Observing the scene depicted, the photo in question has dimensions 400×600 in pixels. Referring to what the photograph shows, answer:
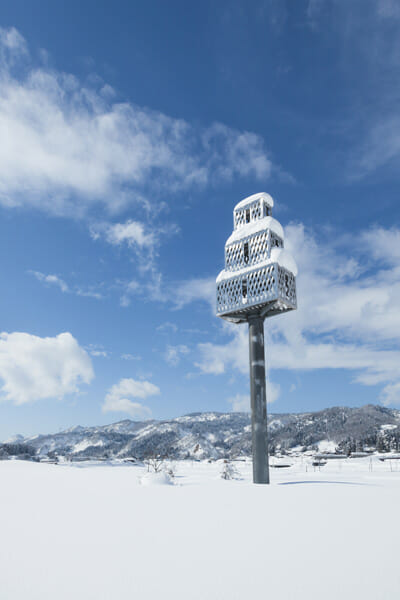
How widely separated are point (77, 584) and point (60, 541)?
9.27 feet

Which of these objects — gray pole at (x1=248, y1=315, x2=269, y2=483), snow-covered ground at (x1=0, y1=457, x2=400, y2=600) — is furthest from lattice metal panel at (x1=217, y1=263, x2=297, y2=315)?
snow-covered ground at (x1=0, y1=457, x2=400, y2=600)

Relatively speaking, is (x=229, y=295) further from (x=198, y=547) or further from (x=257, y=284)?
(x=198, y=547)

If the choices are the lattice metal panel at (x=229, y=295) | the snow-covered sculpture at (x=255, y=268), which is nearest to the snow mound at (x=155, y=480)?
the snow-covered sculpture at (x=255, y=268)

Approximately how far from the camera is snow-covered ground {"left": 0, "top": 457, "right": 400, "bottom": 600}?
802 centimetres

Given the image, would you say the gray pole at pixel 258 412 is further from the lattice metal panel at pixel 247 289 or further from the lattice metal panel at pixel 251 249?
the lattice metal panel at pixel 251 249

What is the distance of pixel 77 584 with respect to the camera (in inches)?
320

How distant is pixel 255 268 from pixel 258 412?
9.86 metres

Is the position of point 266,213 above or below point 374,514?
above

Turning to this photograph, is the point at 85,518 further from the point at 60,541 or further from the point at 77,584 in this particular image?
the point at 77,584

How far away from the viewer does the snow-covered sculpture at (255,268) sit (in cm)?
2945

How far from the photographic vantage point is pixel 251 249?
1233 inches

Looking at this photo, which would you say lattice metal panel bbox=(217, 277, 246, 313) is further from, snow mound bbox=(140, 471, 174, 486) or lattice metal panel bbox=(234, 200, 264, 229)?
snow mound bbox=(140, 471, 174, 486)

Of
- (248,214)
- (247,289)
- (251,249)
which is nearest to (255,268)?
(247,289)

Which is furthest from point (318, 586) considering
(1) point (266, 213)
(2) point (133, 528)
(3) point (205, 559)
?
(1) point (266, 213)
